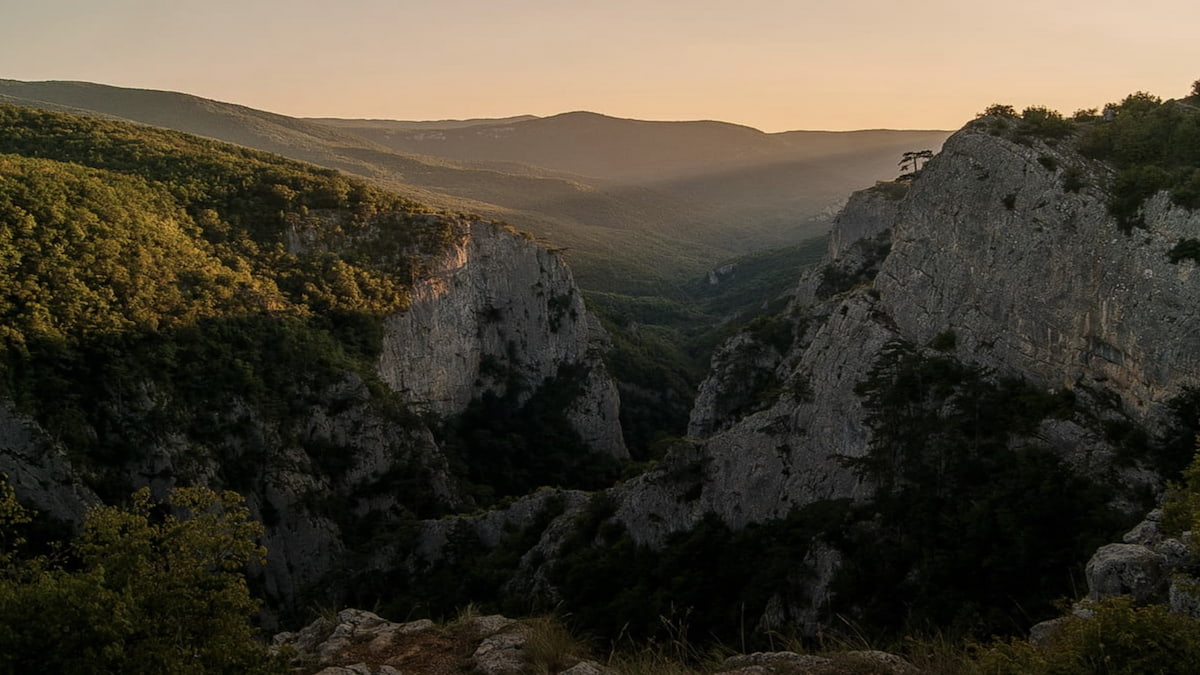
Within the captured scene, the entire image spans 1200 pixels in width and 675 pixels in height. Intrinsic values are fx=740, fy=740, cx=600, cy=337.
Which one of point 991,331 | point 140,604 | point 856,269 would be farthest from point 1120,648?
point 856,269

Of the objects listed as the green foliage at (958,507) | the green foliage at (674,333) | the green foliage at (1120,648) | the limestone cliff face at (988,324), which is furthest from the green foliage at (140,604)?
the green foliage at (674,333)

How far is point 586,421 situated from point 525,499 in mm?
28739

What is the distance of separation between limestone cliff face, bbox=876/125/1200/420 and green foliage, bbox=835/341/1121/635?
1869 millimetres

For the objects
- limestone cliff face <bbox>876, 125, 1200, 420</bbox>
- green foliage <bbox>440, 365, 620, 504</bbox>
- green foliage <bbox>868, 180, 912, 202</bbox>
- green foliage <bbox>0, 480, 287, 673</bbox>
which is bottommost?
green foliage <bbox>440, 365, 620, 504</bbox>

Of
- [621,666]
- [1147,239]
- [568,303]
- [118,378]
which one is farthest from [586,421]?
[621,666]

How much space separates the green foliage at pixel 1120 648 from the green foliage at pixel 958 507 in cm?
1300

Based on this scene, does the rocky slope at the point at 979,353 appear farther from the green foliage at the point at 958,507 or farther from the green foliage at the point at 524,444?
the green foliage at the point at 524,444

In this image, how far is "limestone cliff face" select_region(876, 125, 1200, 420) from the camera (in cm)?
2333

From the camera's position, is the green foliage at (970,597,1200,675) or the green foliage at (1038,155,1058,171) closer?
the green foliage at (970,597,1200,675)

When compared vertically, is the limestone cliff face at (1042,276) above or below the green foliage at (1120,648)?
above

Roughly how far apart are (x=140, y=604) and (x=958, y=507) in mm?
27895

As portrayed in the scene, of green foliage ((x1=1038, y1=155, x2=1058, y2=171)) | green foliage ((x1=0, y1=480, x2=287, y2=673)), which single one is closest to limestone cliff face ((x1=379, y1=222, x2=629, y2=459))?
green foliage ((x1=1038, y1=155, x2=1058, y2=171))

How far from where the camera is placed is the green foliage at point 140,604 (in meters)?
10.2

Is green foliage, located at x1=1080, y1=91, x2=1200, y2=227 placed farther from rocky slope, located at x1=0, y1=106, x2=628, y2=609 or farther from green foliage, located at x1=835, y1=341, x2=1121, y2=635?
rocky slope, located at x1=0, y1=106, x2=628, y2=609
